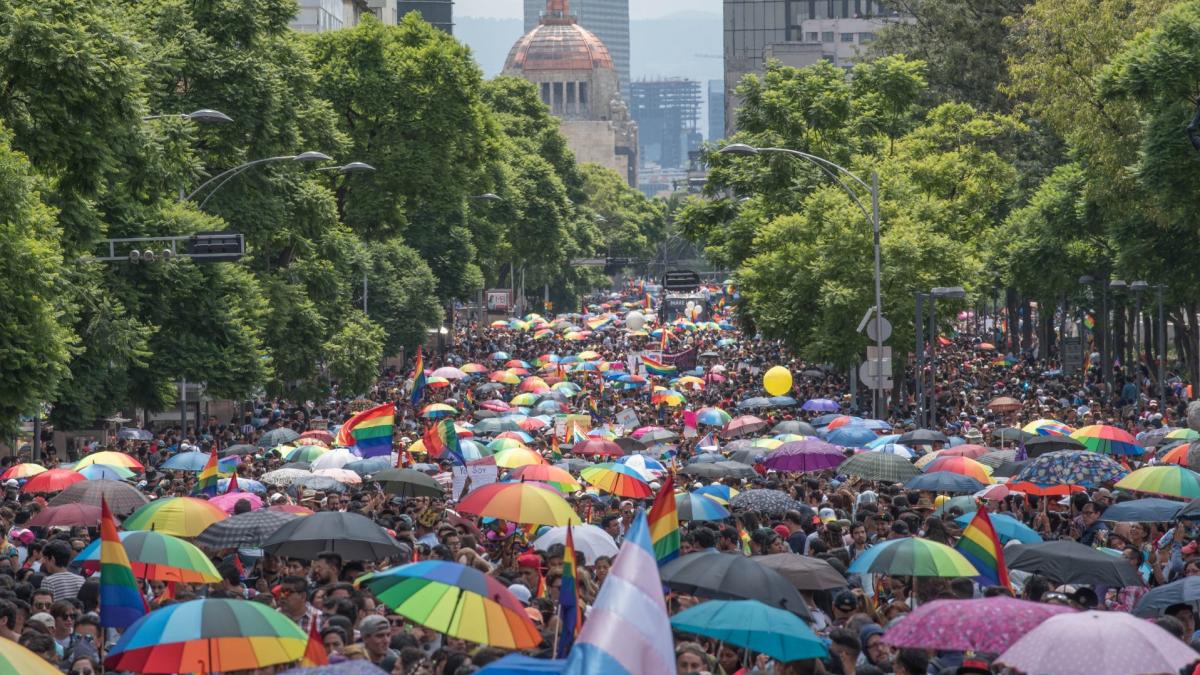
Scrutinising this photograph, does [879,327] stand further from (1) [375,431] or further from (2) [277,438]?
(1) [375,431]

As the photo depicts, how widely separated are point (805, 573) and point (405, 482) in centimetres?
861

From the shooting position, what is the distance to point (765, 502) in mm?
21203

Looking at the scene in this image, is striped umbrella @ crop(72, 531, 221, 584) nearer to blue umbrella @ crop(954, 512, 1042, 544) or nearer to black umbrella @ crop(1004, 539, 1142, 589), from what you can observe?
black umbrella @ crop(1004, 539, 1142, 589)

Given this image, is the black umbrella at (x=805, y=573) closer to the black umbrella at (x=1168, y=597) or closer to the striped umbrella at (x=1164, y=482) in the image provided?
the black umbrella at (x=1168, y=597)

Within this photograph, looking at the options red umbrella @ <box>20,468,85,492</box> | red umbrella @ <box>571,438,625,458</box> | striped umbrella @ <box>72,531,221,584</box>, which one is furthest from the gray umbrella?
striped umbrella @ <box>72,531,221,584</box>

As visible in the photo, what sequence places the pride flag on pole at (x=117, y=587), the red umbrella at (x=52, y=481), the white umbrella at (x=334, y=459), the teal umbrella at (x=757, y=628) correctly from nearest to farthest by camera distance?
the teal umbrella at (x=757, y=628) < the pride flag on pole at (x=117, y=587) < the red umbrella at (x=52, y=481) < the white umbrella at (x=334, y=459)

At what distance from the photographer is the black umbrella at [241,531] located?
17188mm

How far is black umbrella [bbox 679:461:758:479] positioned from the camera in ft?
85.3

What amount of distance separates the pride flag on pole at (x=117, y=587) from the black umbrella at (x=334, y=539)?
276cm

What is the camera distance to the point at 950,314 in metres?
52.6

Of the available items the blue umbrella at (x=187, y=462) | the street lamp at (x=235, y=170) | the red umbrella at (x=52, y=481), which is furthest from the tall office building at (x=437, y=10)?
the red umbrella at (x=52, y=481)

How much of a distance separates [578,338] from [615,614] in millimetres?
84301

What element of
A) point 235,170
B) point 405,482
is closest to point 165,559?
point 405,482

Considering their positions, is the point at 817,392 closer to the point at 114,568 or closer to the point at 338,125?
the point at 338,125
